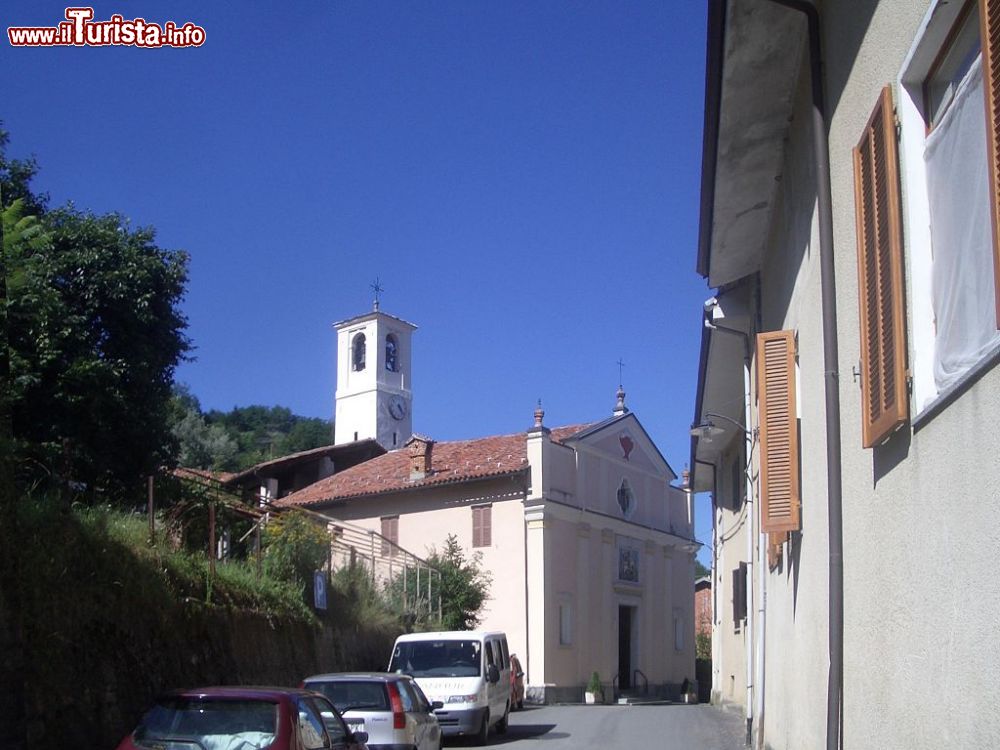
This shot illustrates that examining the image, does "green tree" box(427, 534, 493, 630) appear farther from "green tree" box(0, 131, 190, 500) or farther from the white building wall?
the white building wall

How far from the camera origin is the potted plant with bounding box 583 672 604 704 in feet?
127

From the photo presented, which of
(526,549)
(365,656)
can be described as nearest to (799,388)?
(365,656)

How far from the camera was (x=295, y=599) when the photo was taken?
71.8 feet

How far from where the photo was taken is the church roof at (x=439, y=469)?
132ft

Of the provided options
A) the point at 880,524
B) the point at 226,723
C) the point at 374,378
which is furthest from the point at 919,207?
the point at 374,378

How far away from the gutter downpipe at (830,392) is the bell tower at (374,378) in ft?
226

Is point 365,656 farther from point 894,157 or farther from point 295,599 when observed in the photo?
point 894,157

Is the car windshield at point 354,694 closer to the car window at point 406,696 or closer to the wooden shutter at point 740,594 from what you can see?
the car window at point 406,696

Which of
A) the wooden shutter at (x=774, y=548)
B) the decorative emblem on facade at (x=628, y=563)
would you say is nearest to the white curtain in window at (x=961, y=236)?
the wooden shutter at (x=774, y=548)

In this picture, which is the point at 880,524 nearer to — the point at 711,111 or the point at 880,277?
the point at 880,277

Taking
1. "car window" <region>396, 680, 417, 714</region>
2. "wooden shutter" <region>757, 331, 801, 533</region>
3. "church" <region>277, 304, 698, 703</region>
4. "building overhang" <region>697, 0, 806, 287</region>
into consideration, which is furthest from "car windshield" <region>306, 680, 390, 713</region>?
"church" <region>277, 304, 698, 703</region>

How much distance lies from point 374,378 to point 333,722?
6677 centimetres

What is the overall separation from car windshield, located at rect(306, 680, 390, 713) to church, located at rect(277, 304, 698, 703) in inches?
796

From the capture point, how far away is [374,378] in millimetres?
76938
